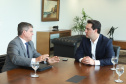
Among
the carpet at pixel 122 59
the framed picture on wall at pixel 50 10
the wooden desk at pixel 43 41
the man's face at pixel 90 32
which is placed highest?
the framed picture on wall at pixel 50 10

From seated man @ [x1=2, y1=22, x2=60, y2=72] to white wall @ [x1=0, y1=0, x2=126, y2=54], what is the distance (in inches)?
129

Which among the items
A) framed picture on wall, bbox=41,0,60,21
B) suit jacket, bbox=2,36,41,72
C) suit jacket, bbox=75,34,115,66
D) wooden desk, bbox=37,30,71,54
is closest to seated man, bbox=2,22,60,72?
suit jacket, bbox=2,36,41,72

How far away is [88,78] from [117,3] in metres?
8.47

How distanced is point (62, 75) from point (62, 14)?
286 inches

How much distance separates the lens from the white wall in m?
6.11

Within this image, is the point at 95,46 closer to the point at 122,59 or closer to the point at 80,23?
the point at 122,59

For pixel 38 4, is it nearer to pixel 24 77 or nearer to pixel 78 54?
pixel 78 54

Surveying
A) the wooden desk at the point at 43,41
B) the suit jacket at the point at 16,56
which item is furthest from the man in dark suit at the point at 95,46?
the wooden desk at the point at 43,41

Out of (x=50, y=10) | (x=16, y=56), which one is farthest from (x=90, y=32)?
(x=50, y=10)

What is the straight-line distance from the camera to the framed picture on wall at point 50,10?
789cm

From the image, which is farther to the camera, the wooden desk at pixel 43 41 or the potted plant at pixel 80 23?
the potted plant at pixel 80 23

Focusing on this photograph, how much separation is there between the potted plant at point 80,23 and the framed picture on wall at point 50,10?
4.91ft

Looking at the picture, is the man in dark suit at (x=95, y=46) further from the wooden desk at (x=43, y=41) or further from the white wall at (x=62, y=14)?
the wooden desk at (x=43, y=41)

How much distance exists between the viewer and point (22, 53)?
9.07 ft
